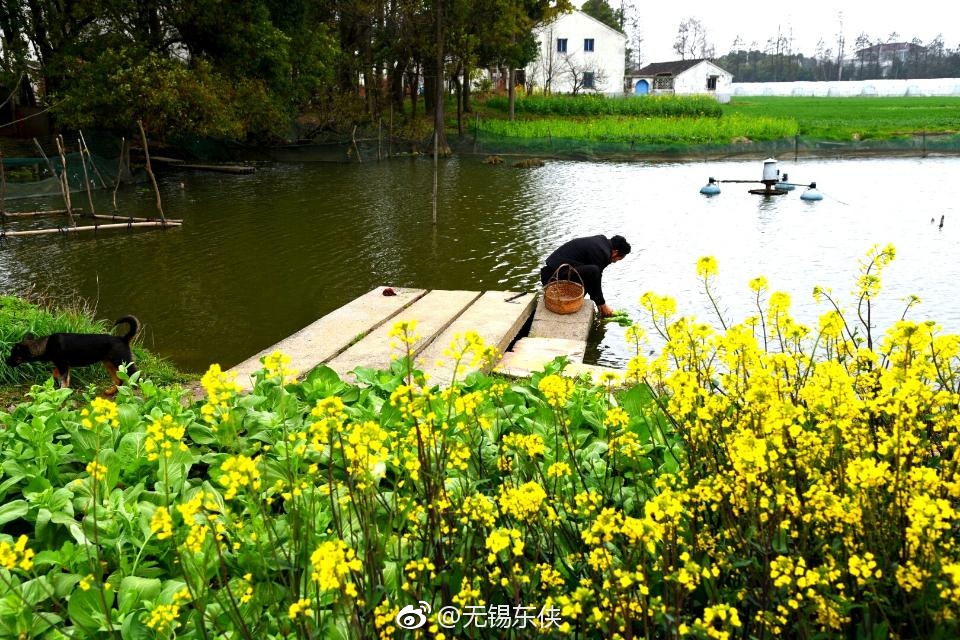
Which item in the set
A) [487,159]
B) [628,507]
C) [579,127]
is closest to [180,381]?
[628,507]

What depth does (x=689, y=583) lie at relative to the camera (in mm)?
1972

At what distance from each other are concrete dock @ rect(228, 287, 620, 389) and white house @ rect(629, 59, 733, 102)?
197ft

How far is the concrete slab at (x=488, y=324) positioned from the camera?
7.20 metres

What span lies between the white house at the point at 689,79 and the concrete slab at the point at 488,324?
5998 cm

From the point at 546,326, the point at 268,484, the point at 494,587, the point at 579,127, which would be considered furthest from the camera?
the point at 579,127

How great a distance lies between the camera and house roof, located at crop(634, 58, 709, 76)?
65312mm

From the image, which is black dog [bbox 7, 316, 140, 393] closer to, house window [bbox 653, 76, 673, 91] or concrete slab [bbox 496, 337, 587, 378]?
concrete slab [bbox 496, 337, 587, 378]

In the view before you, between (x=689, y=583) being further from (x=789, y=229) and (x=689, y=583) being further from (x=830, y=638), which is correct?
(x=789, y=229)

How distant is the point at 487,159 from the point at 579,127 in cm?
768

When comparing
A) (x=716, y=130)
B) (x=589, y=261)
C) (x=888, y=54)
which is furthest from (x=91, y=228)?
(x=888, y=54)

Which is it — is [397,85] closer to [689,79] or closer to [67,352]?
[689,79]

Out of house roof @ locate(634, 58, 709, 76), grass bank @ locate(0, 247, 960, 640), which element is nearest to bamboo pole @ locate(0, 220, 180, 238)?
grass bank @ locate(0, 247, 960, 640)

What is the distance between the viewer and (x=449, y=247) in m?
16.1

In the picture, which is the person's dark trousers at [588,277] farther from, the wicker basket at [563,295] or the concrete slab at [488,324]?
the concrete slab at [488,324]
